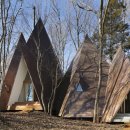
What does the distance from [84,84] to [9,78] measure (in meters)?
4.11

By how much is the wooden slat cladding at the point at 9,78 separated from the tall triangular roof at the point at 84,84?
3024 millimetres

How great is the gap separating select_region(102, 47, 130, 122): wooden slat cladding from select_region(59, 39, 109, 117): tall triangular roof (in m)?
0.40

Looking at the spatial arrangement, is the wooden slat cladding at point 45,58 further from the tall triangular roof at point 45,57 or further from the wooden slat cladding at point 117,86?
the wooden slat cladding at point 117,86

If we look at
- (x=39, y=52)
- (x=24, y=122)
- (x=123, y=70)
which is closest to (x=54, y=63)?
(x=39, y=52)

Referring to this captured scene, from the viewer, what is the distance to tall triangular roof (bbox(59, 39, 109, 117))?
1606 centimetres

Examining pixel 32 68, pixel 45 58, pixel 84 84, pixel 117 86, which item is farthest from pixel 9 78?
pixel 117 86

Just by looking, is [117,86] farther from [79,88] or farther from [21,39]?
[21,39]

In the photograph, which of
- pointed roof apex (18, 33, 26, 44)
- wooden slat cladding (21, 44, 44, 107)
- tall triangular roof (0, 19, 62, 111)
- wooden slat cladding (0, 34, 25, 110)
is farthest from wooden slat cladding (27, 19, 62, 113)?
wooden slat cladding (0, 34, 25, 110)

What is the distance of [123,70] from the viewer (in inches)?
678

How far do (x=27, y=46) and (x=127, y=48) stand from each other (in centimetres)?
1403

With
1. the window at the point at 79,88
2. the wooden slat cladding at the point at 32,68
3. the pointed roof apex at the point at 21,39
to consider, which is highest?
the pointed roof apex at the point at 21,39

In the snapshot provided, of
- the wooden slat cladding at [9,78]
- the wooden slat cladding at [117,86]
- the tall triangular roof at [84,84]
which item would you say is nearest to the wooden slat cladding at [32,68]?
the wooden slat cladding at [9,78]

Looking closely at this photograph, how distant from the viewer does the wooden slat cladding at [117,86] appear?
15.3m

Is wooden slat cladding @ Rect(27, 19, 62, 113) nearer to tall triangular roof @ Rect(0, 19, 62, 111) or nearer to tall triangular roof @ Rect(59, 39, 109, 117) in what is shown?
tall triangular roof @ Rect(0, 19, 62, 111)
